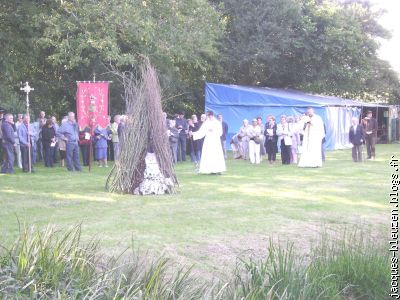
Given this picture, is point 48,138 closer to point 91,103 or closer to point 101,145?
point 101,145

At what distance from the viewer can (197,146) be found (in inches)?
816

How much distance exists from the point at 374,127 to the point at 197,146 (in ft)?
22.3

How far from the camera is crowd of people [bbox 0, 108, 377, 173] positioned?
1708cm

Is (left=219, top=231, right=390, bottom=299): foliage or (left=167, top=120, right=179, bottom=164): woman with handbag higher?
(left=167, top=120, right=179, bottom=164): woman with handbag

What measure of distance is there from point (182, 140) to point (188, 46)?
3505mm

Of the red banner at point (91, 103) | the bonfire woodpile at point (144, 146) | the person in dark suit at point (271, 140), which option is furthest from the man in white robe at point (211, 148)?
the person in dark suit at point (271, 140)

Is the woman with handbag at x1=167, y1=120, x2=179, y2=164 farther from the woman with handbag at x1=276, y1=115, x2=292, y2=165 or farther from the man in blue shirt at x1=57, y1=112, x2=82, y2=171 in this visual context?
the man in blue shirt at x1=57, y1=112, x2=82, y2=171

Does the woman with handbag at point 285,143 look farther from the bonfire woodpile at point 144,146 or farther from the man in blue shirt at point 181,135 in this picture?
the bonfire woodpile at point 144,146

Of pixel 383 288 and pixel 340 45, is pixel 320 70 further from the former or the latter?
pixel 383 288

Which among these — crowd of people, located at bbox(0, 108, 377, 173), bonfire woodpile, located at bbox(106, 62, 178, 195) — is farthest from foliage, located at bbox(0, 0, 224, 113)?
bonfire woodpile, located at bbox(106, 62, 178, 195)

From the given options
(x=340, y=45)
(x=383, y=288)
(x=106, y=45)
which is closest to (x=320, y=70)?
(x=340, y=45)

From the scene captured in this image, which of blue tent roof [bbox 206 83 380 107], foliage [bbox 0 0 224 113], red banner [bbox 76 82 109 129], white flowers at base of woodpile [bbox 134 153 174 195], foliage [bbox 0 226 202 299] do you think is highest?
foliage [bbox 0 0 224 113]

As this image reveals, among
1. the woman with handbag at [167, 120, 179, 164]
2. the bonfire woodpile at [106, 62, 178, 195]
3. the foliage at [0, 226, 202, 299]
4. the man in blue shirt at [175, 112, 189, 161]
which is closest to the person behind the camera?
the foliage at [0, 226, 202, 299]

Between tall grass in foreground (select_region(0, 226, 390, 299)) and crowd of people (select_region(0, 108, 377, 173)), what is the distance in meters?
11.1
